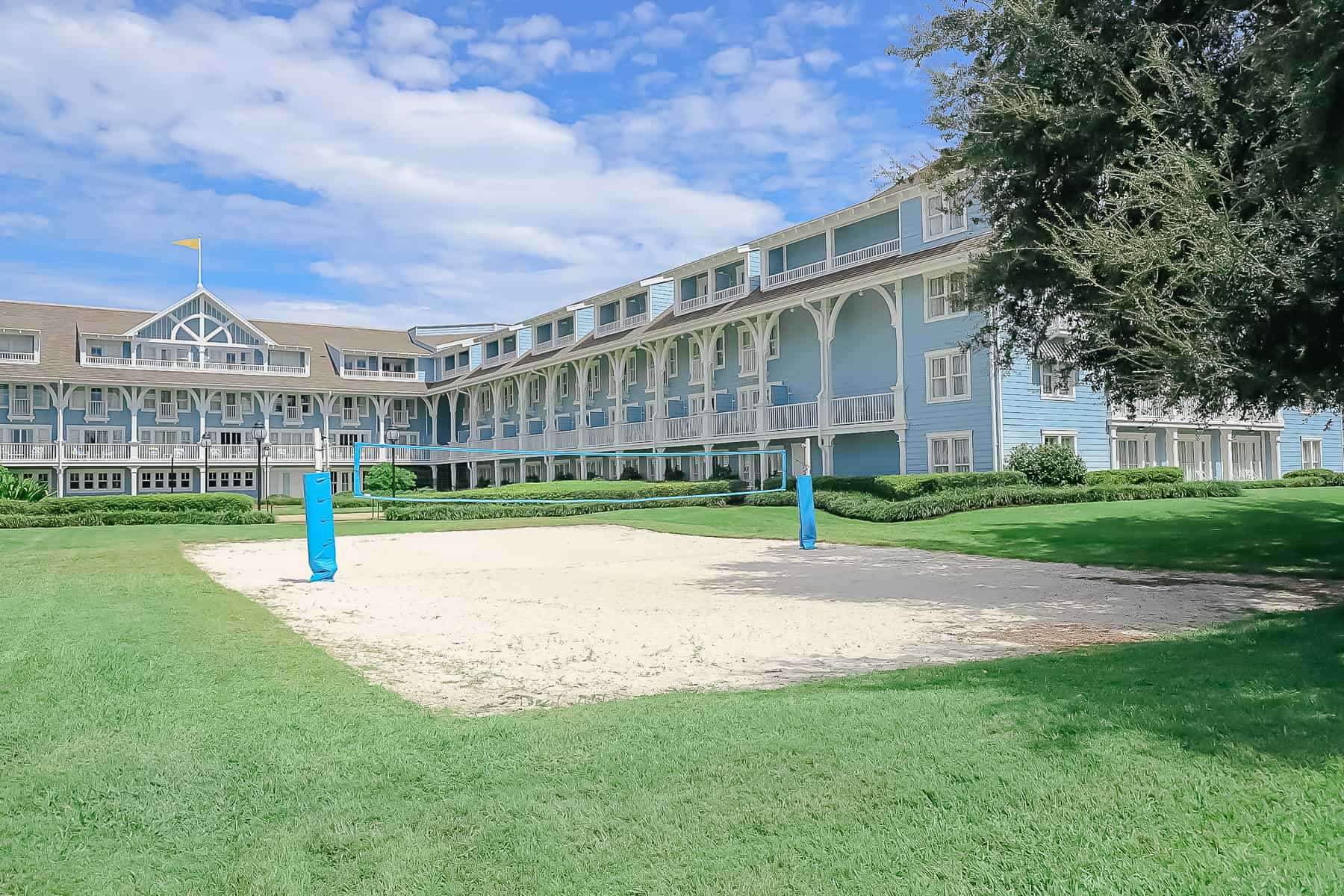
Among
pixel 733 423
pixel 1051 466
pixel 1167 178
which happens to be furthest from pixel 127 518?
pixel 1167 178

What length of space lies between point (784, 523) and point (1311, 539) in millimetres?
12662

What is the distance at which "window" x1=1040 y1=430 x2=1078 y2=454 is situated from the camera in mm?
30292

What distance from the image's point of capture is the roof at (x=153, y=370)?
52969 millimetres

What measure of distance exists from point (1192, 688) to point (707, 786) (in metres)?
3.45

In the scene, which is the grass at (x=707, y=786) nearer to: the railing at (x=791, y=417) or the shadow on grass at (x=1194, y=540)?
the shadow on grass at (x=1194, y=540)

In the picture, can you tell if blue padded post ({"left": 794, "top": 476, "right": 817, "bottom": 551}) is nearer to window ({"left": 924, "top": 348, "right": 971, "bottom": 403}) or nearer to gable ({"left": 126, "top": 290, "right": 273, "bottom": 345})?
window ({"left": 924, "top": 348, "right": 971, "bottom": 403})

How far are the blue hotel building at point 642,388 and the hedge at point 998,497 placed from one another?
212 cm

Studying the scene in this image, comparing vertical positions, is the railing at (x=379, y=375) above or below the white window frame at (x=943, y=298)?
above

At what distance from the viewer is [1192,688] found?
6.04 m

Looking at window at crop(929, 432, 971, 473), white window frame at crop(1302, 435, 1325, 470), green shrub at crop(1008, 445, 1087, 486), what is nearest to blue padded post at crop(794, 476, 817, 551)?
green shrub at crop(1008, 445, 1087, 486)

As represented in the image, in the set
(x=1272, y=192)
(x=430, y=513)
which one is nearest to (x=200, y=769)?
(x=1272, y=192)

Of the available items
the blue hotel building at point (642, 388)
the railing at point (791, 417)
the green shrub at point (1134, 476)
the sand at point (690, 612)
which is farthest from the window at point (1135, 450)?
the sand at point (690, 612)

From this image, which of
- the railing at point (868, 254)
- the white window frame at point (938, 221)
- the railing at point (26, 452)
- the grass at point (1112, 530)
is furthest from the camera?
the railing at point (26, 452)

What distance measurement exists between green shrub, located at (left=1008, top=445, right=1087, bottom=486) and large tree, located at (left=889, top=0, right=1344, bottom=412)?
45.0 feet
